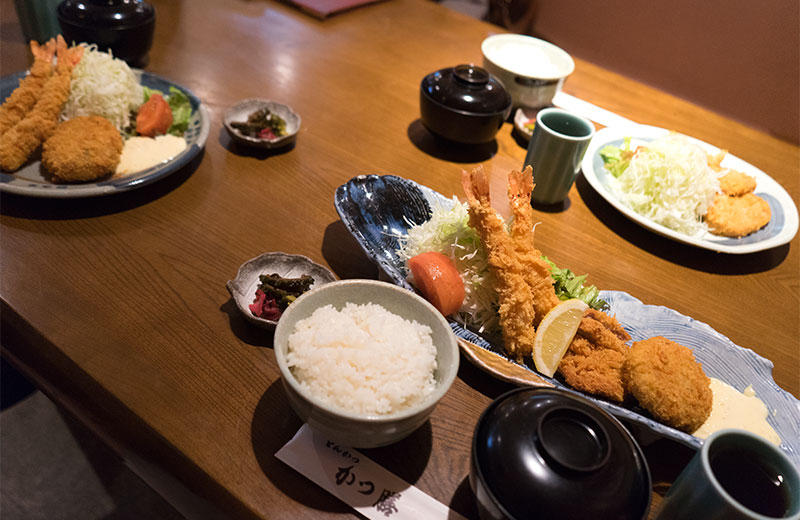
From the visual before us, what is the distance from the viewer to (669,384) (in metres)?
1.20

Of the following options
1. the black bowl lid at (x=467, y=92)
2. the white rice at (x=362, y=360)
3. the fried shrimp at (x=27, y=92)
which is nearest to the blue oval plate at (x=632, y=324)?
the white rice at (x=362, y=360)

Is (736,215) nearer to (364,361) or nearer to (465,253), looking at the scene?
(465,253)

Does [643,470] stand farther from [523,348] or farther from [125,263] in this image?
[125,263]

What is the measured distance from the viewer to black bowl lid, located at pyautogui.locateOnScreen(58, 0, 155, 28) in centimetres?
216

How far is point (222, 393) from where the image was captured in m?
1.22

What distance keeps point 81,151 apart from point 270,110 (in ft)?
2.45

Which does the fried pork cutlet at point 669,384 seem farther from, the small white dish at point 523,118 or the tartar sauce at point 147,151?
the tartar sauce at point 147,151

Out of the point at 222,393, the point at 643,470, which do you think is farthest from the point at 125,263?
the point at 643,470

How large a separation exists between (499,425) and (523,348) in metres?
0.41

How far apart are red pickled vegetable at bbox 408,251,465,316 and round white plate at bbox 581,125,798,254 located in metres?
0.87

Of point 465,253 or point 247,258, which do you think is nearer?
point 465,253

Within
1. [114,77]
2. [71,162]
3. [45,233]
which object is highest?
[114,77]

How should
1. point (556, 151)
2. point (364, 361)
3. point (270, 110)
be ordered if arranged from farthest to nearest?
1. point (270, 110)
2. point (556, 151)
3. point (364, 361)

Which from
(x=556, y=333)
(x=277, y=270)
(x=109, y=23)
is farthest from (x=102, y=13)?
(x=556, y=333)
